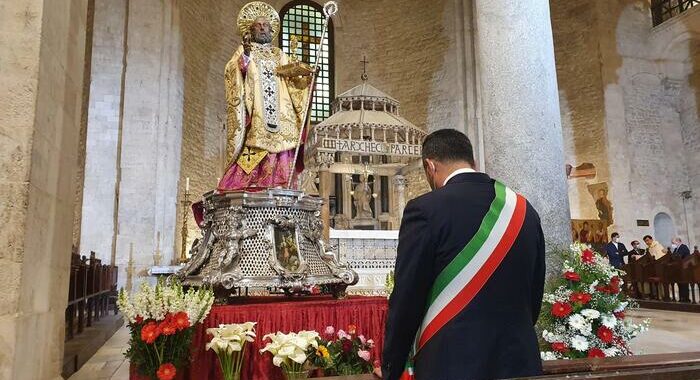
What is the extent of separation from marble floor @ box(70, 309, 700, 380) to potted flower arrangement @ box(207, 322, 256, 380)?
1488 millimetres

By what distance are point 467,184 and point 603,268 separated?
7.98 feet

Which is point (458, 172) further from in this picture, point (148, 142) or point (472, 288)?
point (148, 142)

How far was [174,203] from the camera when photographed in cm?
1345

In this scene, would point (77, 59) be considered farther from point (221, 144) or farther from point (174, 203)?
point (221, 144)

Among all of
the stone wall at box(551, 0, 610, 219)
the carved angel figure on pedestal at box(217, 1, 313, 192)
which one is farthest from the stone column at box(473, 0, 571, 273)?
the stone wall at box(551, 0, 610, 219)

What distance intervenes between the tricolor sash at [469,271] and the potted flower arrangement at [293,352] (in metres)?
1.69

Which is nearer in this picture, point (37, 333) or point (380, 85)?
point (37, 333)

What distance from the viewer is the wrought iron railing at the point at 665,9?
17.3 m


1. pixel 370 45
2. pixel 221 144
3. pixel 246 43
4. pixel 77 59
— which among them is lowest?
pixel 77 59

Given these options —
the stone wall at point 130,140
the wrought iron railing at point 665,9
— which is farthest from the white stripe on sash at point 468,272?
the wrought iron railing at point 665,9

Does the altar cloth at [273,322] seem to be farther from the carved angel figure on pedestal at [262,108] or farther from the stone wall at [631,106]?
the stone wall at [631,106]

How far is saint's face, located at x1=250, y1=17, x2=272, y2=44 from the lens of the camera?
5.18 m

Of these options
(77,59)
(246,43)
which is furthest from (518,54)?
(77,59)

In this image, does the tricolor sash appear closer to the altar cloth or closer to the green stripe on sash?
the green stripe on sash
